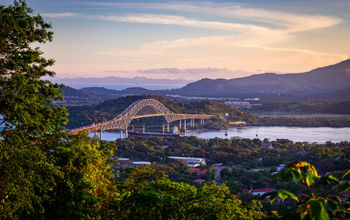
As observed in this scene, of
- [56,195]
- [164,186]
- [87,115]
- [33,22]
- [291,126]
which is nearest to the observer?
[56,195]

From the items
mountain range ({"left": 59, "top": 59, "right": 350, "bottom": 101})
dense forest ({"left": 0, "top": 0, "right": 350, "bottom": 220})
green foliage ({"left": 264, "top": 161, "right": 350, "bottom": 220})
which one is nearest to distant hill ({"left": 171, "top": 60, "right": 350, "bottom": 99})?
mountain range ({"left": 59, "top": 59, "right": 350, "bottom": 101})

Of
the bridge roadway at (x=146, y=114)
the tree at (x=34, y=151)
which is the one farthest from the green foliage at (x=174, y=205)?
the bridge roadway at (x=146, y=114)

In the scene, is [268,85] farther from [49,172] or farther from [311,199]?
[311,199]

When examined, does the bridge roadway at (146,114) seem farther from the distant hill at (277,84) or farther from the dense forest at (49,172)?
the distant hill at (277,84)

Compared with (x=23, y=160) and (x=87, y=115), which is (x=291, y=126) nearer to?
(x=87, y=115)

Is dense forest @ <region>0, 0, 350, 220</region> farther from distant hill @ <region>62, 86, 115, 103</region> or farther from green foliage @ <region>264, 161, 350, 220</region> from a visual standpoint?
distant hill @ <region>62, 86, 115, 103</region>

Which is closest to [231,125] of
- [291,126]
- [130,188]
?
[291,126]
